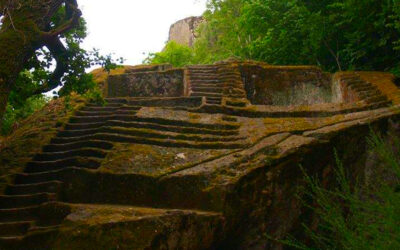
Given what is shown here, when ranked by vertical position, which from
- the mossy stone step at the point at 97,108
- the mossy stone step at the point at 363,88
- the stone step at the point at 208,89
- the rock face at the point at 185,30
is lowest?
the mossy stone step at the point at 97,108

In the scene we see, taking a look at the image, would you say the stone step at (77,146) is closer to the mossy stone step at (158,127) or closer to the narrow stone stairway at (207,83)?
the mossy stone step at (158,127)

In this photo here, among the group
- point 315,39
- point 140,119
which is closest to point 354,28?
point 315,39

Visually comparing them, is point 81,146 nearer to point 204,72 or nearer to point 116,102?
point 116,102

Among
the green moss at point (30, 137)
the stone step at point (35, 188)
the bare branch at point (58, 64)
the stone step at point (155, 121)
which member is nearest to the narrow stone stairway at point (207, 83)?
the stone step at point (155, 121)

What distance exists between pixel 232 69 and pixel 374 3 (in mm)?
4645

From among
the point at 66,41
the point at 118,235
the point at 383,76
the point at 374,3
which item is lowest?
the point at 118,235

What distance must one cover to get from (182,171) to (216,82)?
6206 millimetres

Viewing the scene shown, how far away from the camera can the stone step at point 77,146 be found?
27.9 ft

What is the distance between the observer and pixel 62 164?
8.12 metres

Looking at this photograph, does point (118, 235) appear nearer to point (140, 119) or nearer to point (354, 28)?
point (140, 119)

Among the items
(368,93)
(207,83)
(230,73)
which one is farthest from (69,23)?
(368,93)

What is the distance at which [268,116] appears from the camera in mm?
9805

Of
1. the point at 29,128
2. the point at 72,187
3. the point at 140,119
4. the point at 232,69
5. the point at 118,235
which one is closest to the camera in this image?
the point at 118,235

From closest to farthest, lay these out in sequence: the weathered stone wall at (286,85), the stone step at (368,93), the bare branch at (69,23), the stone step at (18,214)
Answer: the stone step at (18,214) → the bare branch at (69,23) → the stone step at (368,93) → the weathered stone wall at (286,85)
